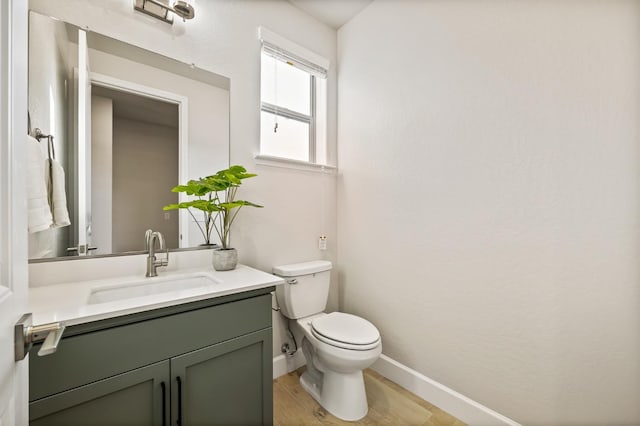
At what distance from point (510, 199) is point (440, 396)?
1.16 meters

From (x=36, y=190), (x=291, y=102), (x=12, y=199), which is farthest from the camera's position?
(x=291, y=102)

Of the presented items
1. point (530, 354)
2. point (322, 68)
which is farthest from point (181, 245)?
point (530, 354)

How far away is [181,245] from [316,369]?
1.15 m

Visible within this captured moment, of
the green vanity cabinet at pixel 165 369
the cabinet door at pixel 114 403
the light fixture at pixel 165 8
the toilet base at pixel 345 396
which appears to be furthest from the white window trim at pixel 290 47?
the toilet base at pixel 345 396

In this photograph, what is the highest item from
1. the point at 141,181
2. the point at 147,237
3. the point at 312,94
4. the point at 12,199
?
the point at 312,94

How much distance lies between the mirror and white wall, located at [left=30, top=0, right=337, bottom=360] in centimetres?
8

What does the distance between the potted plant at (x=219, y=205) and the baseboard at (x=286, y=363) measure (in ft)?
2.78

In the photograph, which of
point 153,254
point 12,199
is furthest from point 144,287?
point 12,199

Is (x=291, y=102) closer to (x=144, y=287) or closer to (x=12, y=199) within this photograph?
(x=144, y=287)

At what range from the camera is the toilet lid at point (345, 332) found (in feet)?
4.58

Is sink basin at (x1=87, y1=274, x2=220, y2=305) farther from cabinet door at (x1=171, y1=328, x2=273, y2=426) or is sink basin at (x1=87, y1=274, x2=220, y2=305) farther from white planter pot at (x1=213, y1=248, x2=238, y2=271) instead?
cabinet door at (x1=171, y1=328, x2=273, y2=426)

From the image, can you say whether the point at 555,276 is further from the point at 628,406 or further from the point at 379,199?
the point at 379,199

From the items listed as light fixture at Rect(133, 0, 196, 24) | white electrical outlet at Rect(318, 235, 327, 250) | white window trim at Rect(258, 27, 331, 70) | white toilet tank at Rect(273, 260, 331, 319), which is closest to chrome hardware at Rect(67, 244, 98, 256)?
white toilet tank at Rect(273, 260, 331, 319)

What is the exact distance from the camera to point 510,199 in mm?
1291
